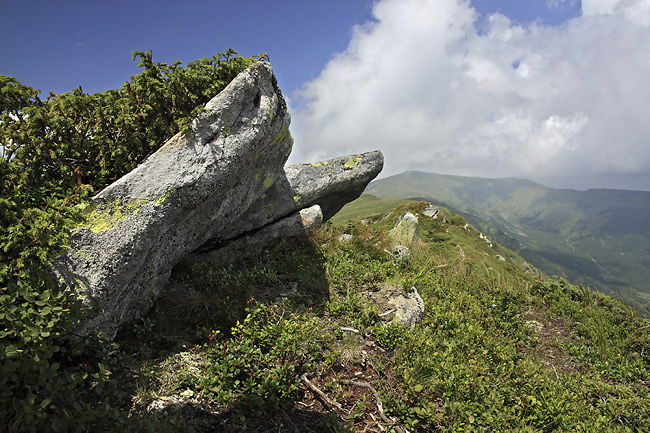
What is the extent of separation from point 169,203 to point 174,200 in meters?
0.10

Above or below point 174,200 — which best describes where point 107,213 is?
below

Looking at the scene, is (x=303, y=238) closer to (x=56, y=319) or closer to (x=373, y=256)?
(x=373, y=256)

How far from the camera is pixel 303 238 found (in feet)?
33.4

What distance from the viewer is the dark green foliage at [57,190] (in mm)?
3346

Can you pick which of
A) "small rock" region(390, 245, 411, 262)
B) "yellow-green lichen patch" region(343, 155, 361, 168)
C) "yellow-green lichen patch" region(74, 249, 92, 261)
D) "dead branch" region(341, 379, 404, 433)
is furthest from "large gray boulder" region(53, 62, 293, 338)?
"small rock" region(390, 245, 411, 262)

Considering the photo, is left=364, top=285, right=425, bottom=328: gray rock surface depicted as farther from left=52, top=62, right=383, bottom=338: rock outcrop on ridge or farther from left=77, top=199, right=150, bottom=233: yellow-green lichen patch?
left=77, top=199, right=150, bottom=233: yellow-green lichen patch

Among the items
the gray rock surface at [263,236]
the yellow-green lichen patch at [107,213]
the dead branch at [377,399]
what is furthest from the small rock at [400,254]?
the yellow-green lichen patch at [107,213]

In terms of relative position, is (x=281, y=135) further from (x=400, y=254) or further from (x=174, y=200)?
(x=400, y=254)

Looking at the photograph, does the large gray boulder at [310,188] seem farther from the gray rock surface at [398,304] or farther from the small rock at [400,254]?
the gray rock surface at [398,304]

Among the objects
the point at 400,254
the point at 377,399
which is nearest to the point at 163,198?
the point at 377,399

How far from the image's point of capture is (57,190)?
507cm

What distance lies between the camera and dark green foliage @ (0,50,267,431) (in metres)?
3.35

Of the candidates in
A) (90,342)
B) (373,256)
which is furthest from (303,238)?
(90,342)

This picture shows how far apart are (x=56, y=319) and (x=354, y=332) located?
192 inches
